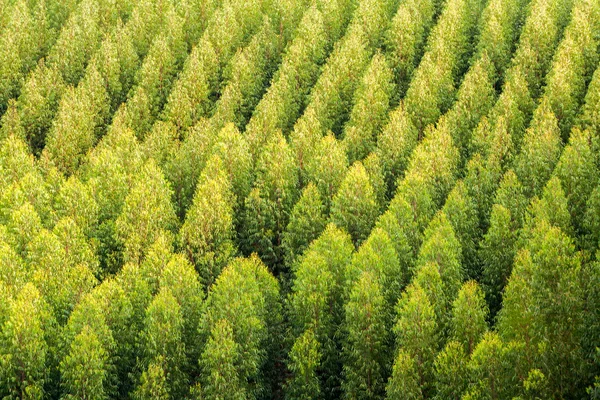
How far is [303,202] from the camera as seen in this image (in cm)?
8944

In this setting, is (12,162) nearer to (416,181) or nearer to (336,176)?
(336,176)

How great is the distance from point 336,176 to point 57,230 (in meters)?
27.5

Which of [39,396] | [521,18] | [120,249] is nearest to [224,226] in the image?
[120,249]

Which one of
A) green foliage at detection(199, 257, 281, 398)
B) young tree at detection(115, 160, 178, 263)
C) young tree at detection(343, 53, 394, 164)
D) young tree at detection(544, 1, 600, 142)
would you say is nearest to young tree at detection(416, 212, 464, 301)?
green foliage at detection(199, 257, 281, 398)

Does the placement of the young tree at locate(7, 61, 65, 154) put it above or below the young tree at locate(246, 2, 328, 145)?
below

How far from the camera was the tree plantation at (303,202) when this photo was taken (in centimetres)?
7044

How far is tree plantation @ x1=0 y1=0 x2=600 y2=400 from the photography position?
7044cm

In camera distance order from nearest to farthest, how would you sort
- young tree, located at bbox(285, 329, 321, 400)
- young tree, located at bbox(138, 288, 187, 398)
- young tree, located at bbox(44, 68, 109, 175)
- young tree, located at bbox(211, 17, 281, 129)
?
young tree, located at bbox(285, 329, 321, 400) < young tree, located at bbox(138, 288, 187, 398) < young tree, located at bbox(44, 68, 109, 175) < young tree, located at bbox(211, 17, 281, 129)

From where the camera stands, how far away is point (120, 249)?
87.8 m

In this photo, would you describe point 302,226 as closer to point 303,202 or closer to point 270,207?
point 303,202

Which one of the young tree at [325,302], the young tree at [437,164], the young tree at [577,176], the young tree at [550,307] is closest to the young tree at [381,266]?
the young tree at [325,302]

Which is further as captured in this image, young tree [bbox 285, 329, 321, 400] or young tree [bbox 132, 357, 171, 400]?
young tree [bbox 285, 329, 321, 400]

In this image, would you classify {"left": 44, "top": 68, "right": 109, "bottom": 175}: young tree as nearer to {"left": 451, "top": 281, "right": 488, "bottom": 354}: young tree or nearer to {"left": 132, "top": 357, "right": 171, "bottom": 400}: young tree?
{"left": 132, "top": 357, "right": 171, "bottom": 400}: young tree

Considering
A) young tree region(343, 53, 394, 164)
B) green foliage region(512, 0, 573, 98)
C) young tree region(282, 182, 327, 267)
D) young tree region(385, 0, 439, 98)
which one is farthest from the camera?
young tree region(385, 0, 439, 98)
